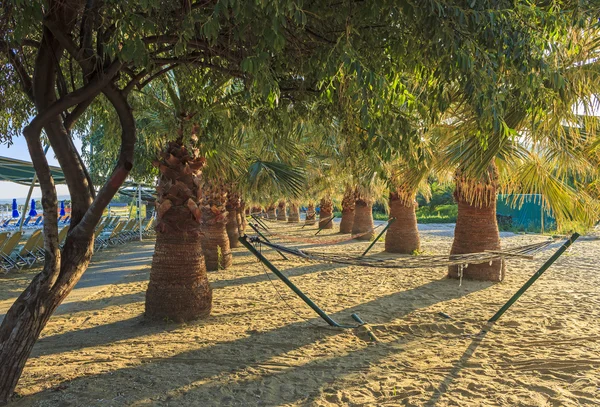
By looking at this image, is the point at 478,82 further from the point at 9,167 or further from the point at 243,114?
the point at 9,167

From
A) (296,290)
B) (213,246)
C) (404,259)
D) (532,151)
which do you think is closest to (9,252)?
(213,246)

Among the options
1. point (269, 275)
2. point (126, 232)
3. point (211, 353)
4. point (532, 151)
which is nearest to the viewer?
point (211, 353)

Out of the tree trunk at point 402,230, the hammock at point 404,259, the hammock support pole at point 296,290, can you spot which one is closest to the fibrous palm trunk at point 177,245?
the hammock support pole at point 296,290

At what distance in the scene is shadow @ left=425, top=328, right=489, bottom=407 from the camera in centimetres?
349

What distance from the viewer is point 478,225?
8.49 metres

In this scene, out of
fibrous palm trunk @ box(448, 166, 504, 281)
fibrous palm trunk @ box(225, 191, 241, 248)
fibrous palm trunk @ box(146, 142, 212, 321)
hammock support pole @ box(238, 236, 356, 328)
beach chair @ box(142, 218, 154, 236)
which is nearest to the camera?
hammock support pole @ box(238, 236, 356, 328)

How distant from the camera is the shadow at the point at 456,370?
3494 mm

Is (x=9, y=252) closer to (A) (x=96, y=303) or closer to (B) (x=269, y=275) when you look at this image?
(A) (x=96, y=303)

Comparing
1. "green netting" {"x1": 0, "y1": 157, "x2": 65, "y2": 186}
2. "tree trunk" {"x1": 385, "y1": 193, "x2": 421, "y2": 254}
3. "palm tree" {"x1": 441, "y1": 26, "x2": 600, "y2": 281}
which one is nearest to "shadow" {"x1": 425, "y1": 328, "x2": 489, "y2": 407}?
"palm tree" {"x1": 441, "y1": 26, "x2": 600, "y2": 281}

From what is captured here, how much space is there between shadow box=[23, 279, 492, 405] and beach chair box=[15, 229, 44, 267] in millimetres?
5657

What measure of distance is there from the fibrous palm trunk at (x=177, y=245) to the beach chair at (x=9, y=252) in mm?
5591

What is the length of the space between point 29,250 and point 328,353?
8.60 m

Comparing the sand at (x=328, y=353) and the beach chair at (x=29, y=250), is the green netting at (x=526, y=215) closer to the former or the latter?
the sand at (x=328, y=353)

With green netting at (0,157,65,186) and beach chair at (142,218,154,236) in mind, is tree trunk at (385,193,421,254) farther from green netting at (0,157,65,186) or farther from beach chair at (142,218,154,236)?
beach chair at (142,218,154,236)
